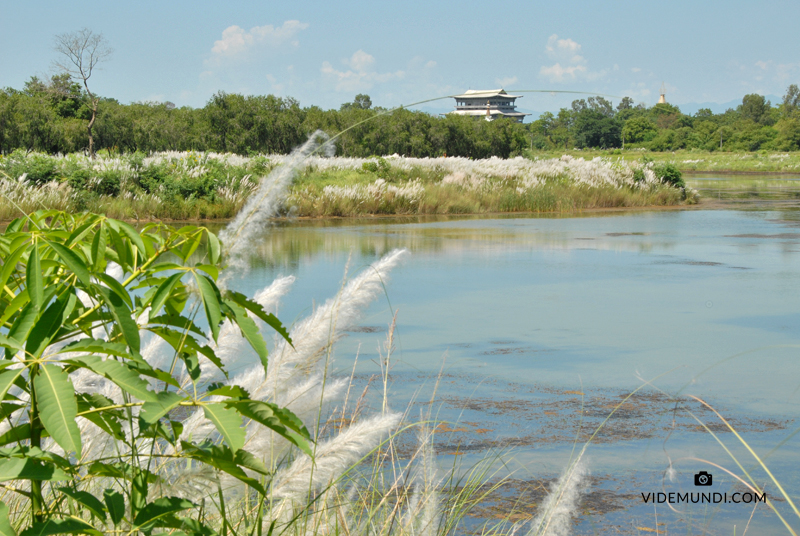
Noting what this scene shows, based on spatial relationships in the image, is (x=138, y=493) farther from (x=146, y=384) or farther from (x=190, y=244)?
(x=190, y=244)

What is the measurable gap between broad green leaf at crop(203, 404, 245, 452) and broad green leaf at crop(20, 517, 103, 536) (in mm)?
287

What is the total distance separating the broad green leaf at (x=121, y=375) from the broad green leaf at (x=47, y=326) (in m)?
0.05

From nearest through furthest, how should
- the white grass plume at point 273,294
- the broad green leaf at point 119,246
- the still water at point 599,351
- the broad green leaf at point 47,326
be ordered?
the broad green leaf at point 47,326, the broad green leaf at point 119,246, the white grass plume at point 273,294, the still water at point 599,351

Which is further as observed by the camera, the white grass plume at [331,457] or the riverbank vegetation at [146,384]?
the white grass plume at [331,457]

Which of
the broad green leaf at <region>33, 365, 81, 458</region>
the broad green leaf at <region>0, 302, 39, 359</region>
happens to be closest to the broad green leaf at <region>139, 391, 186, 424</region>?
the broad green leaf at <region>33, 365, 81, 458</region>

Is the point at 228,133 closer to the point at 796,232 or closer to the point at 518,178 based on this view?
the point at 518,178

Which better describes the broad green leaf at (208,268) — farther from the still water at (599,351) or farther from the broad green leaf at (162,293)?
the still water at (599,351)

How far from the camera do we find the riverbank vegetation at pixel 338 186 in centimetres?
1342

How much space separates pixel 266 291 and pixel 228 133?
3197 cm

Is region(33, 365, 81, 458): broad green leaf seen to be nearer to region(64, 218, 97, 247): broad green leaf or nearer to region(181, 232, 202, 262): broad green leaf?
region(64, 218, 97, 247): broad green leaf

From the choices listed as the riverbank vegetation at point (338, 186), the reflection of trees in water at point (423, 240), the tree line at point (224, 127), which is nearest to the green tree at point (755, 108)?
the tree line at point (224, 127)

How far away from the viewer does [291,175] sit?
1.58m

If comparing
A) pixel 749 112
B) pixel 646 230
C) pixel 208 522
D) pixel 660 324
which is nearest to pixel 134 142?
pixel 646 230

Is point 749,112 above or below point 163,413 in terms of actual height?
above
